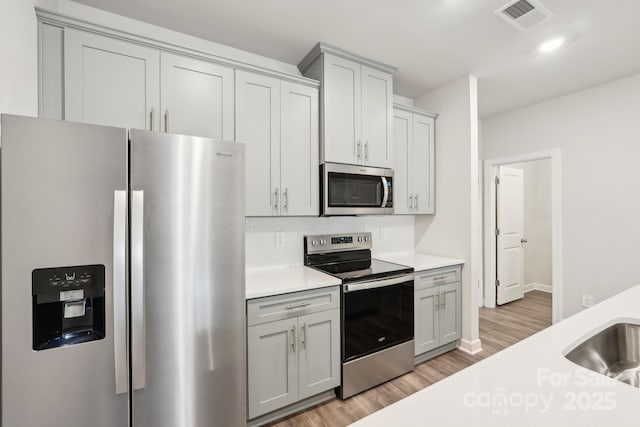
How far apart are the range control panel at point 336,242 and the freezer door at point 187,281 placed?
1.06 metres

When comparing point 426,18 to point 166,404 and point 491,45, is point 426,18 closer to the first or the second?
point 491,45

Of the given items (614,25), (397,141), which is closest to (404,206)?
(397,141)

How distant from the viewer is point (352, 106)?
2447mm

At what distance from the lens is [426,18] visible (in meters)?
1.96

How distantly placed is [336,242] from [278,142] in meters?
1.08

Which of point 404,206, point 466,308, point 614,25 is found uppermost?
point 614,25

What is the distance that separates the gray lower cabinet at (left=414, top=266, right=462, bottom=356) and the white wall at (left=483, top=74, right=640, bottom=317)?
1.56 meters

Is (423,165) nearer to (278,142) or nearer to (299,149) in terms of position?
(299,149)

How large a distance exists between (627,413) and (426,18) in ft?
7.38

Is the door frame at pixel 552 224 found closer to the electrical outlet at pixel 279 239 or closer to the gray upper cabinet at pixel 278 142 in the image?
the gray upper cabinet at pixel 278 142

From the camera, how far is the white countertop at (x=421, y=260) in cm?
254

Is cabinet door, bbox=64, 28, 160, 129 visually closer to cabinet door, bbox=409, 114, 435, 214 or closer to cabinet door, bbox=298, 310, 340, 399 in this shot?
cabinet door, bbox=298, 310, 340, 399

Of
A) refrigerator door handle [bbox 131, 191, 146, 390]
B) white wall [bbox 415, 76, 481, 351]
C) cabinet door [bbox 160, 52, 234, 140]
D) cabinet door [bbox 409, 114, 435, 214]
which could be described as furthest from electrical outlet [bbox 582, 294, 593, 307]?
refrigerator door handle [bbox 131, 191, 146, 390]

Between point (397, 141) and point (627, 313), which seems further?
point (397, 141)
